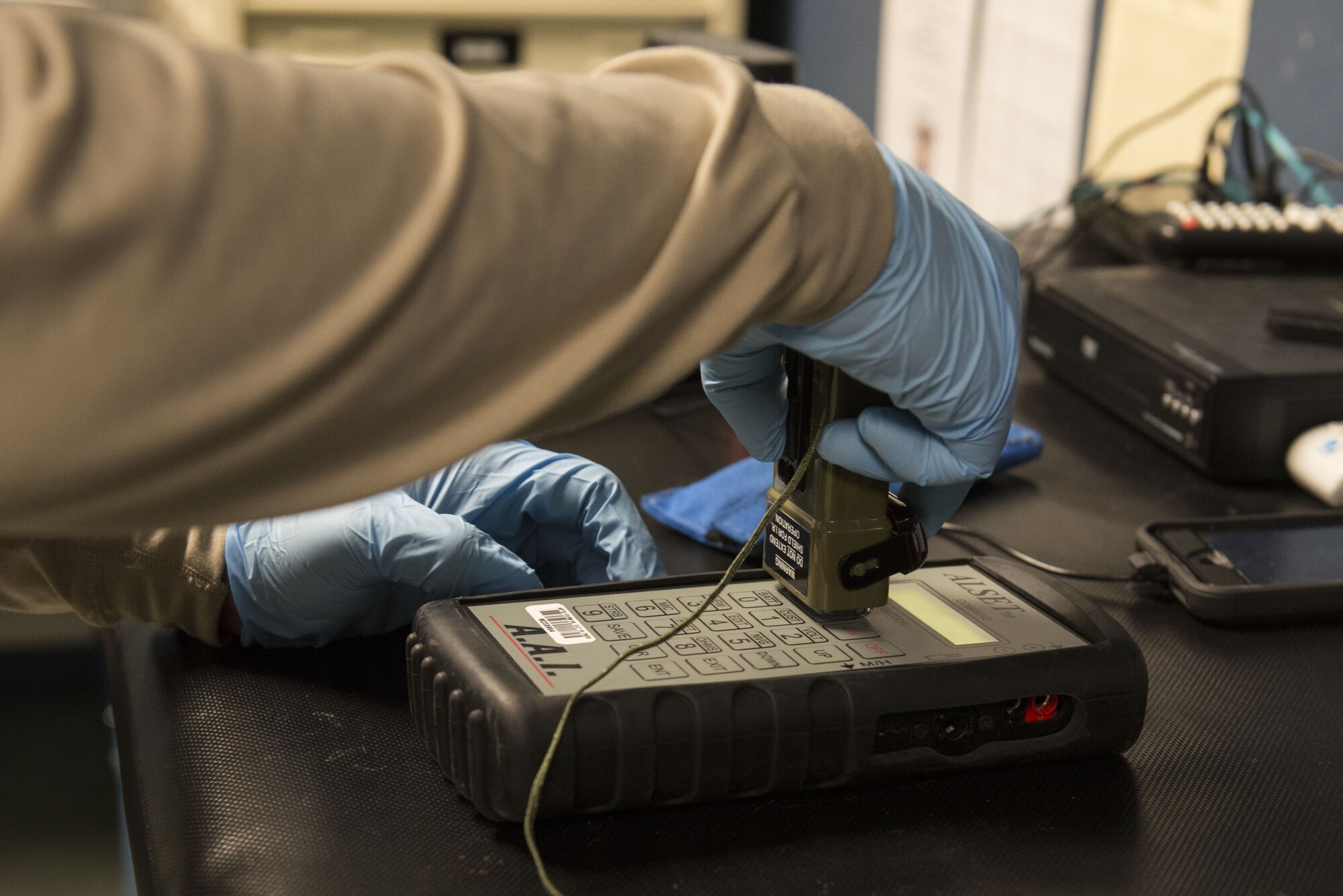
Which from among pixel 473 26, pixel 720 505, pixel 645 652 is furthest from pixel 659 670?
pixel 473 26

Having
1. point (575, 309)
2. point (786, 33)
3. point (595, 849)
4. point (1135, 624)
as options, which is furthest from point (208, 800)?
point (786, 33)

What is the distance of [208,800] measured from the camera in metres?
0.56

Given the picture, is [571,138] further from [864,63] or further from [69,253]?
[864,63]

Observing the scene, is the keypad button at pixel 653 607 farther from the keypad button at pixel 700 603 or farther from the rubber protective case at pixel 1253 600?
the rubber protective case at pixel 1253 600

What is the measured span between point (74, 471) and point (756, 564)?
467 mm

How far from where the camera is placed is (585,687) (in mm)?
523

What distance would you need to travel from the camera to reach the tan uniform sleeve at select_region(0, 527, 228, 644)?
67 cm

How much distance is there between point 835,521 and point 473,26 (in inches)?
78.7

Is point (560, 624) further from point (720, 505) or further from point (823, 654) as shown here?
point (720, 505)

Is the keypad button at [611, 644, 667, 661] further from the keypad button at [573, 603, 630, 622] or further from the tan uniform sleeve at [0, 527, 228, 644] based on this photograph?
the tan uniform sleeve at [0, 527, 228, 644]

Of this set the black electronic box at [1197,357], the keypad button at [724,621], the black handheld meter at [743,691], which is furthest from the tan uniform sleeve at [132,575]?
the black electronic box at [1197,357]

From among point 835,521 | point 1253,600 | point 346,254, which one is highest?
point 346,254

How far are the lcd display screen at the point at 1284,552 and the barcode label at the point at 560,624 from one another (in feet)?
1.32

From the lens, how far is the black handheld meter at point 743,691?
521mm
